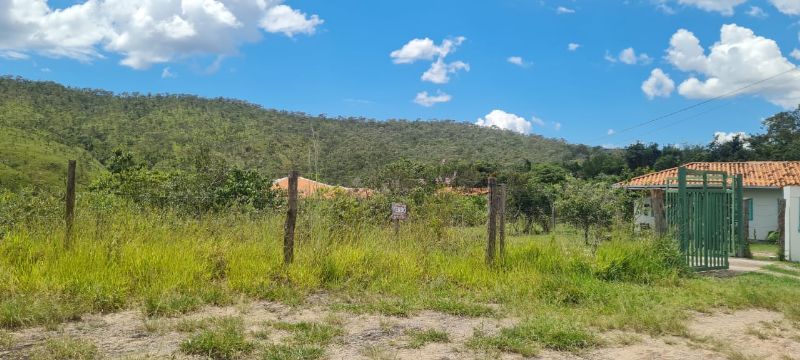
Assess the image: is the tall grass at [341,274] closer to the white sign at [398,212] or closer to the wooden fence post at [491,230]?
the wooden fence post at [491,230]

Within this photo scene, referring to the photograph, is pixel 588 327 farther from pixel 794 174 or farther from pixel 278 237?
pixel 794 174

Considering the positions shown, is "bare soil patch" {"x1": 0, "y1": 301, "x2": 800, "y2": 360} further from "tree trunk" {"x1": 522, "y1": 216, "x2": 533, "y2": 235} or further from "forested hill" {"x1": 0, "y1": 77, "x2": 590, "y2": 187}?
"tree trunk" {"x1": 522, "y1": 216, "x2": 533, "y2": 235}

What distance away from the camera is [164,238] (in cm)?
729

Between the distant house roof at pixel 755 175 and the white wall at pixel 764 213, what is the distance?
21.5 inches

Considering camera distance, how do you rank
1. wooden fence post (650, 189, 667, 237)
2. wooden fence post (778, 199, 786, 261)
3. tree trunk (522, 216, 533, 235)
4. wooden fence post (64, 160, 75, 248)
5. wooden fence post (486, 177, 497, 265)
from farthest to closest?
tree trunk (522, 216, 533, 235) < wooden fence post (778, 199, 786, 261) < wooden fence post (650, 189, 667, 237) < wooden fence post (486, 177, 497, 265) < wooden fence post (64, 160, 75, 248)

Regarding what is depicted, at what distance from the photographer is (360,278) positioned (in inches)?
290

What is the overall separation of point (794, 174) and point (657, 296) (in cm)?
2476

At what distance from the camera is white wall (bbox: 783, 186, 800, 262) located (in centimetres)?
1359

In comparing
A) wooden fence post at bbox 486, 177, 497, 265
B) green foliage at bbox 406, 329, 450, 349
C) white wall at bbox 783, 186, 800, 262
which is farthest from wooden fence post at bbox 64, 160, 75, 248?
white wall at bbox 783, 186, 800, 262

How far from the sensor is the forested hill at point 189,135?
39.7 metres

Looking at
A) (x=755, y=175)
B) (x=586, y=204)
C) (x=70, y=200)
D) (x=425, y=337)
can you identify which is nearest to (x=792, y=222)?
(x=586, y=204)

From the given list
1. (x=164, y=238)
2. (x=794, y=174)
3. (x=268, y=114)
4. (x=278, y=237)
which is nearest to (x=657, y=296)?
(x=278, y=237)

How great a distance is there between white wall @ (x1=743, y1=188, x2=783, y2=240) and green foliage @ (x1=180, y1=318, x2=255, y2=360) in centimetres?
2657

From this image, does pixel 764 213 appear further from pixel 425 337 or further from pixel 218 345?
pixel 218 345
